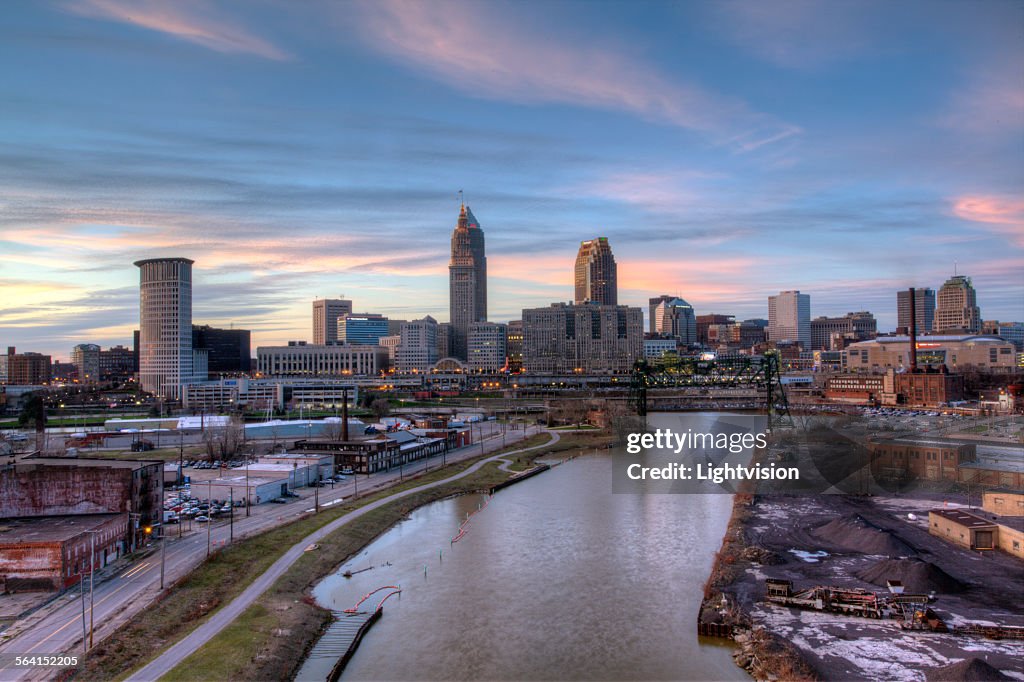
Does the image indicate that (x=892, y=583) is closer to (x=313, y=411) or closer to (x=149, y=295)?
(x=313, y=411)

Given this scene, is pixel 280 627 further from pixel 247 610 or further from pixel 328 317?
pixel 328 317

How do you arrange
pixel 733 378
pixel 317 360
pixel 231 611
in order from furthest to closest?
pixel 317 360 < pixel 733 378 < pixel 231 611

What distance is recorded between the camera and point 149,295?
241 feet

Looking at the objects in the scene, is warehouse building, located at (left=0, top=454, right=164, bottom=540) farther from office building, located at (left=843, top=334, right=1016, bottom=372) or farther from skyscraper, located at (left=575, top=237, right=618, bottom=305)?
skyscraper, located at (left=575, top=237, right=618, bottom=305)

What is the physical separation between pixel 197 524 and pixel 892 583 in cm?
1762

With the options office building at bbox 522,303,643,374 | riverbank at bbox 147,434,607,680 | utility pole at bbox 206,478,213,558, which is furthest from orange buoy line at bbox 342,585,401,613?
office building at bbox 522,303,643,374

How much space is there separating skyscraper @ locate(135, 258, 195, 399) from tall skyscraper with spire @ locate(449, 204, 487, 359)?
56979 millimetres

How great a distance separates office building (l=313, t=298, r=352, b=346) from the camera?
13200cm

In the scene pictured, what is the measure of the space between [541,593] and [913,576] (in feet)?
24.9

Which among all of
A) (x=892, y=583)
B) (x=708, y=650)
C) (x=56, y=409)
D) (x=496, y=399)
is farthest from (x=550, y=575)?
(x=56, y=409)

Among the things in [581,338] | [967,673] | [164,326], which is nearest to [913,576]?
[967,673]

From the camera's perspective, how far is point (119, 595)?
14.0 metres

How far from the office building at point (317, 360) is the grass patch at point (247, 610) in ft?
235

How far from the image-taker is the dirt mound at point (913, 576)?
1429 cm
